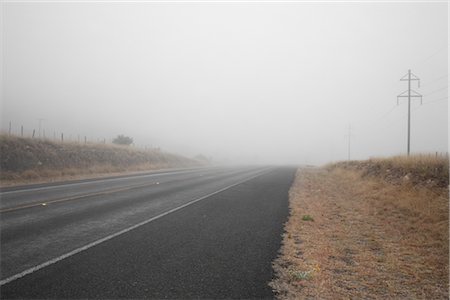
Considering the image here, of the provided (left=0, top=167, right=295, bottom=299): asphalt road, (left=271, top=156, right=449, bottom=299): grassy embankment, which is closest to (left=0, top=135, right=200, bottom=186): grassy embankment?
(left=0, top=167, right=295, bottom=299): asphalt road

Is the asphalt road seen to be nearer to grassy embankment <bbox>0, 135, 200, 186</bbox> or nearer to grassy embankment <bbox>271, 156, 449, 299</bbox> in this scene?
grassy embankment <bbox>271, 156, 449, 299</bbox>

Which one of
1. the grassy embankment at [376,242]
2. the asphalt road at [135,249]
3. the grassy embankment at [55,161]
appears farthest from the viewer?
the grassy embankment at [55,161]

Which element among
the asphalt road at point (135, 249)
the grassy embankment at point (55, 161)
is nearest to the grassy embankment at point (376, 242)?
the asphalt road at point (135, 249)

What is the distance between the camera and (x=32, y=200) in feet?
35.1

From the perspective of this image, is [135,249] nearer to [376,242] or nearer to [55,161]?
[376,242]

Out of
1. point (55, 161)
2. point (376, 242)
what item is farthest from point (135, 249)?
point (55, 161)

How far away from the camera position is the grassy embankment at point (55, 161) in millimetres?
18922

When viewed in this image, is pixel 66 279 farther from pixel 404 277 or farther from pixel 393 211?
pixel 393 211

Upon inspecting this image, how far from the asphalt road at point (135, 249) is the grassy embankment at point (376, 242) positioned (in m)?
0.55

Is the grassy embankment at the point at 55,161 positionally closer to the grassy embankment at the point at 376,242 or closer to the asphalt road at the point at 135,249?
the asphalt road at the point at 135,249

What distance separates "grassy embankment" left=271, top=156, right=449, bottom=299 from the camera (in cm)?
452

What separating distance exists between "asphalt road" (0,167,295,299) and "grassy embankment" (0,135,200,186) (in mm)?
9807

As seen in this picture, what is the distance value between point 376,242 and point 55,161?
927 inches

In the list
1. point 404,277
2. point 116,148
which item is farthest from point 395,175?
point 116,148
